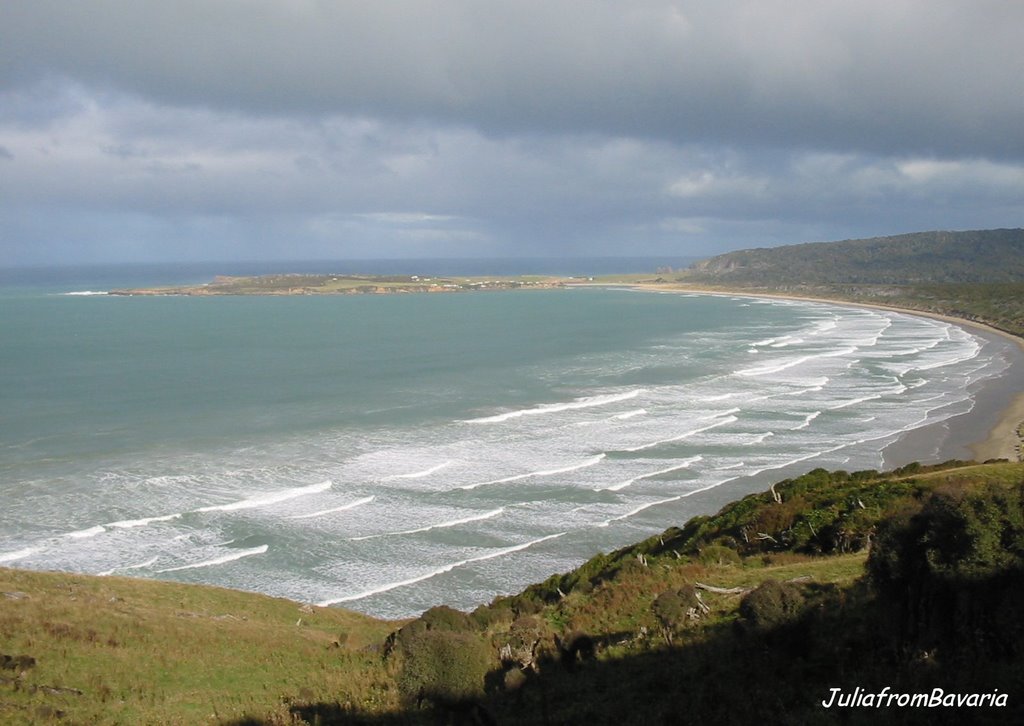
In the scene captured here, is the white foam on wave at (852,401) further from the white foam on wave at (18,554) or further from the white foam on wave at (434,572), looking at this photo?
the white foam on wave at (18,554)

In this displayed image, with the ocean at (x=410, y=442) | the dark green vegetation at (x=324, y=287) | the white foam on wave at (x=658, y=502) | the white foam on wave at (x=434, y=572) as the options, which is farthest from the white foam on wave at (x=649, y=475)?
the dark green vegetation at (x=324, y=287)

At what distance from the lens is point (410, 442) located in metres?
37.7

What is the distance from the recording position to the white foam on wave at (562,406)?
4253 centimetres

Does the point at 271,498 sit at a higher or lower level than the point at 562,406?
lower

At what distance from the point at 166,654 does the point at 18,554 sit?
44.7 feet

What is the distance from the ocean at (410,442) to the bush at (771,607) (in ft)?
35.9

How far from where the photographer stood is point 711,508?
91.8 feet

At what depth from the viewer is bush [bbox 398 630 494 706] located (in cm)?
1056

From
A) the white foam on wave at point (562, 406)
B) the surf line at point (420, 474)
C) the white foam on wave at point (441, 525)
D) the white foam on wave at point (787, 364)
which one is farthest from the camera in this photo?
the white foam on wave at point (787, 364)

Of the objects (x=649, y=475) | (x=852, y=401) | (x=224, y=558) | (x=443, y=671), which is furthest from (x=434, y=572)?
(x=852, y=401)

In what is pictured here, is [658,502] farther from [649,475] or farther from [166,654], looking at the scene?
[166,654]

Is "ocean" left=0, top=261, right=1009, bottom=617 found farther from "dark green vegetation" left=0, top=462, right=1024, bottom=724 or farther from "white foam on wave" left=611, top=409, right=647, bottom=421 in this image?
"dark green vegetation" left=0, top=462, right=1024, bottom=724

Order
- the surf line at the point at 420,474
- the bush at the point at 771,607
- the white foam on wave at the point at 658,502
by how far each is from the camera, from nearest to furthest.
→ the bush at the point at 771,607 < the white foam on wave at the point at 658,502 < the surf line at the point at 420,474

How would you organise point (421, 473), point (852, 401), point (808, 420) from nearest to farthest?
point (421, 473) < point (808, 420) < point (852, 401)
